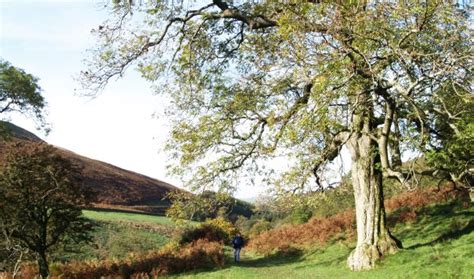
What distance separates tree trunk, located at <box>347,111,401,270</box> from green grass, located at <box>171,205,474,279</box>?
21.9 inches

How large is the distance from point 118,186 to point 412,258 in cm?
5782

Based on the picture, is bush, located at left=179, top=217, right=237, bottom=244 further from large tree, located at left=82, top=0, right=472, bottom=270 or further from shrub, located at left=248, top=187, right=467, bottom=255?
large tree, located at left=82, top=0, right=472, bottom=270

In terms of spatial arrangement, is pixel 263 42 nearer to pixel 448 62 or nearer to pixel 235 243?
pixel 448 62

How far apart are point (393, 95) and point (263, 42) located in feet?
20.0

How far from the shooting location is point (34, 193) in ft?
70.4

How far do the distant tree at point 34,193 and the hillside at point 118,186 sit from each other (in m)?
36.6

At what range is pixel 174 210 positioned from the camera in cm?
1936

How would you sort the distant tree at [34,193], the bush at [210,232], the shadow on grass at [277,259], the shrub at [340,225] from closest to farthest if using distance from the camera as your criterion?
the distant tree at [34,193] → the shadow on grass at [277,259] → the shrub at [340,225] → the bush at [210,232]

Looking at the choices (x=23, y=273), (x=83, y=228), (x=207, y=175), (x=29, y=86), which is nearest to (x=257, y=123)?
(x=207, y=175)

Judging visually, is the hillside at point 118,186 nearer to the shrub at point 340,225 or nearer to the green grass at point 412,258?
the shrub at point 340,225

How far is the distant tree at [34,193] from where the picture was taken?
2114 centimetres

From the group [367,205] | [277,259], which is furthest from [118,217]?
[367,205]

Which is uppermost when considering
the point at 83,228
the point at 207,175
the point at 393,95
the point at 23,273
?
the point at 393,95

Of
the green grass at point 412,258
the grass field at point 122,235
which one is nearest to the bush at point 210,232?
the grass field at point 122,235
